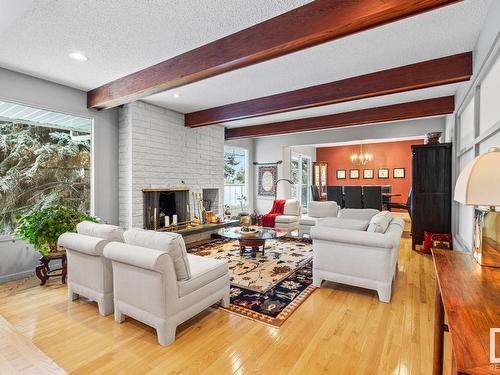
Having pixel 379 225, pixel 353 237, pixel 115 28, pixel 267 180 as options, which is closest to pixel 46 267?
pixel 115 28

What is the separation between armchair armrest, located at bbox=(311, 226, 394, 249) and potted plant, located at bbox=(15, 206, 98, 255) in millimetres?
3033

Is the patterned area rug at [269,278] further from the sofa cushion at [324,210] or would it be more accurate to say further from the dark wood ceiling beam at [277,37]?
the dark wood ceiling beam at [277,37]

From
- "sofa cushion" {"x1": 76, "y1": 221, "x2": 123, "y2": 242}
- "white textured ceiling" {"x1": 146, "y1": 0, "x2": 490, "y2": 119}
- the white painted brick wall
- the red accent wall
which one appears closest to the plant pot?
"sofa cushion" {"x1": 76, "y1": 221, "x2": 123, "y2": 242}

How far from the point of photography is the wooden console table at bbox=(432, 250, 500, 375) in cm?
71

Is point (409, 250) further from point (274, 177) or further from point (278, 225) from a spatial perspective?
point (274, 177)

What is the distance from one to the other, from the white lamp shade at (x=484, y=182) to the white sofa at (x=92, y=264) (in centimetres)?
279

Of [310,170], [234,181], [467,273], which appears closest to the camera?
[467,273]

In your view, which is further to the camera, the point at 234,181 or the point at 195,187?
the point at 234,181

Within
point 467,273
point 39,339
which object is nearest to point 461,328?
point 467,273

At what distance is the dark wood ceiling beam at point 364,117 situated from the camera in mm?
4477

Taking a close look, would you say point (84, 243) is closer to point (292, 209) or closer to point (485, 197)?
point (485, 197)

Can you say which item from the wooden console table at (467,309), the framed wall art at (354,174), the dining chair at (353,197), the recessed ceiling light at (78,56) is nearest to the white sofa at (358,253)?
the wooden console table at (467,309)

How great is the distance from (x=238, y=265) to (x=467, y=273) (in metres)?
3.04

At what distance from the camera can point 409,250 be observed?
5.02 metres
